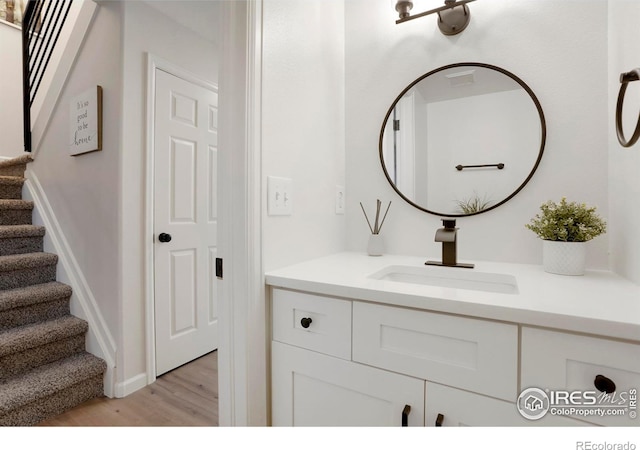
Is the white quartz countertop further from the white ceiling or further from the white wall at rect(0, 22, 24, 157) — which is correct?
the white wall at rect(0, 22, 24, 157)

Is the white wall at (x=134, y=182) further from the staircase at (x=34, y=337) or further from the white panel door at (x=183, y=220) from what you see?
the staircase at (x=34, y=337)

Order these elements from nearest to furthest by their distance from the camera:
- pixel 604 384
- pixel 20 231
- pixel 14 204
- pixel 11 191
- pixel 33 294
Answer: pixel 604 384 → pixel 33 294 → pixel 20 231 → pixel 14 204 → pixel 11 191

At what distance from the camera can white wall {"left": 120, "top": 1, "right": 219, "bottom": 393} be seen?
5.87ft

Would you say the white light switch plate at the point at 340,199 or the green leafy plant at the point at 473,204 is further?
the white light switch plate at the point at 340,199

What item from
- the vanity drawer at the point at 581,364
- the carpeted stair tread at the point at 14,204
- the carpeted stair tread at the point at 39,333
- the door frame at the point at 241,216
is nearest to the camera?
the vanity drawer at the point at 581,364

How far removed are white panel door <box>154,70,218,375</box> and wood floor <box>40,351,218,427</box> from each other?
0.65 feet

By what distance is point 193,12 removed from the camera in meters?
2.00

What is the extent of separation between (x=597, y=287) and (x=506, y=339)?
15.8 inches

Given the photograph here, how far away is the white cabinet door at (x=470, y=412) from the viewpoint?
69cm

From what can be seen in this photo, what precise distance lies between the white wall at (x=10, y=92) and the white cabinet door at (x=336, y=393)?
3.66 m

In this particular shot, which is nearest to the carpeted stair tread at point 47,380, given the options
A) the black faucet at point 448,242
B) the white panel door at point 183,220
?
the white panel door at point 183,220

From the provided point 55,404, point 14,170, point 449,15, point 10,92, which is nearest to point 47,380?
point 55,404

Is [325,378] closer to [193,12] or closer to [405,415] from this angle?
[405,415]

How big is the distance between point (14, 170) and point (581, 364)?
371cm
